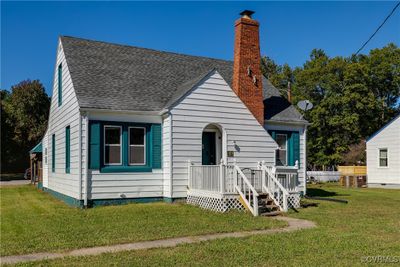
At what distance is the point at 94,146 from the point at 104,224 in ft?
14.5

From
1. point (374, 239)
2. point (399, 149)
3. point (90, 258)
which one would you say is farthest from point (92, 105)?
point (399, 149)

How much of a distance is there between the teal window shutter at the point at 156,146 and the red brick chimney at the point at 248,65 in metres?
3.73

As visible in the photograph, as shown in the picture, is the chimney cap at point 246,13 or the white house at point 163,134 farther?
the chimney cap at point 246,13

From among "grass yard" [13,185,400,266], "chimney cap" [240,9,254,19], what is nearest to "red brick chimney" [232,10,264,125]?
"chimney cap" [240,9,254,19]

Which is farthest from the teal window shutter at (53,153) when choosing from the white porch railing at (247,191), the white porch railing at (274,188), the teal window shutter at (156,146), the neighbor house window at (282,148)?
the white porch railing at (274,188)

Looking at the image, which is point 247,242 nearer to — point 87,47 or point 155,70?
point 155,70

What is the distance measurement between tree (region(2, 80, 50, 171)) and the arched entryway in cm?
3459

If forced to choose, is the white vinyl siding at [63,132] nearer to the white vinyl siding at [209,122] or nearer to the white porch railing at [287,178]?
the white vinyl siding at [209,122]

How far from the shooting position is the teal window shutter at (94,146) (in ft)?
48.0

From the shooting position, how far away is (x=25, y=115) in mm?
47781

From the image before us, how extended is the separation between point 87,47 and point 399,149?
2071cm

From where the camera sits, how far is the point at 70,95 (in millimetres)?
16344

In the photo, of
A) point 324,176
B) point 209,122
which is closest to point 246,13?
point 209,122

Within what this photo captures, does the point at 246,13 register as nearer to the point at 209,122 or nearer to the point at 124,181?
the point at 209,122
